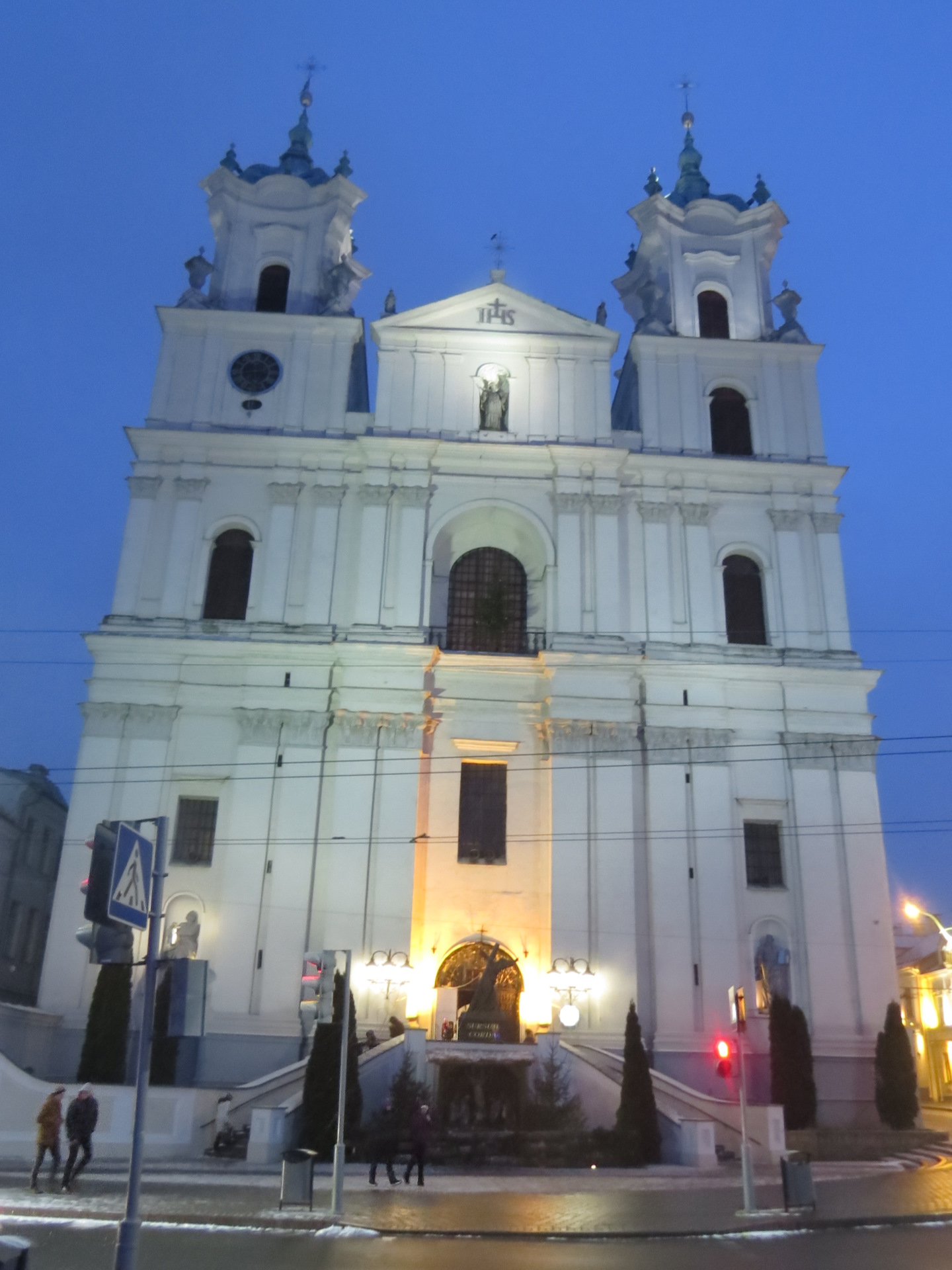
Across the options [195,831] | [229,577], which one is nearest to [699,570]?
[229,577]

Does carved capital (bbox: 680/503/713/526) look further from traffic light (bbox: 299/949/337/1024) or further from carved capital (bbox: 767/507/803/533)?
traffic light (bbox: 299/949/337/1024)

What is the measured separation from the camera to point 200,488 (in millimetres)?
32594

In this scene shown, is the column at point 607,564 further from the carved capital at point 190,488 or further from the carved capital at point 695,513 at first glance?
the carved capital at point 190,488

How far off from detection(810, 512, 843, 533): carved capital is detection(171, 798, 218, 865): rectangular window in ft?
62.2

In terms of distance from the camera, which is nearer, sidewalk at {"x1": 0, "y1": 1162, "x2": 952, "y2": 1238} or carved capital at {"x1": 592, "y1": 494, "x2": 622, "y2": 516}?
sidewalk at {"x1": 0, "y1": 1162, "x2": 952, "y2": 1238}

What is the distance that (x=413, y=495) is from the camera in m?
32.3

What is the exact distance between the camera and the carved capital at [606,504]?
32.6m

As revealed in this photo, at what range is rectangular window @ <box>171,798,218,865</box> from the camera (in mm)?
28750

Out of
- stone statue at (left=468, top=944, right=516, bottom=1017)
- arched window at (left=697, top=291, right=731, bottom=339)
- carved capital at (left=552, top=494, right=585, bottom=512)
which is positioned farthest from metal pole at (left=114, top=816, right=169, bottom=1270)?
arched window at (left=697, top=291, right=731, bottom=339)

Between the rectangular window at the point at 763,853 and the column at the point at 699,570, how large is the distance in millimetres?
5250

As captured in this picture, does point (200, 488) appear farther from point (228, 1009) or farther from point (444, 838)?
point (228, 1009)

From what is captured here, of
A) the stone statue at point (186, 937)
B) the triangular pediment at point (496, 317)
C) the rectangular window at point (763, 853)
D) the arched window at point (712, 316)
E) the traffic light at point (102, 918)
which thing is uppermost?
the arched window at point (712, 316)

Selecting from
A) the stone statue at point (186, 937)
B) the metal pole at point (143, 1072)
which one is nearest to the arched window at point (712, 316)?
the stone statue at point (186, 937)

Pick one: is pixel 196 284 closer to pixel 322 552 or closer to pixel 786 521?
pixel 322 552
